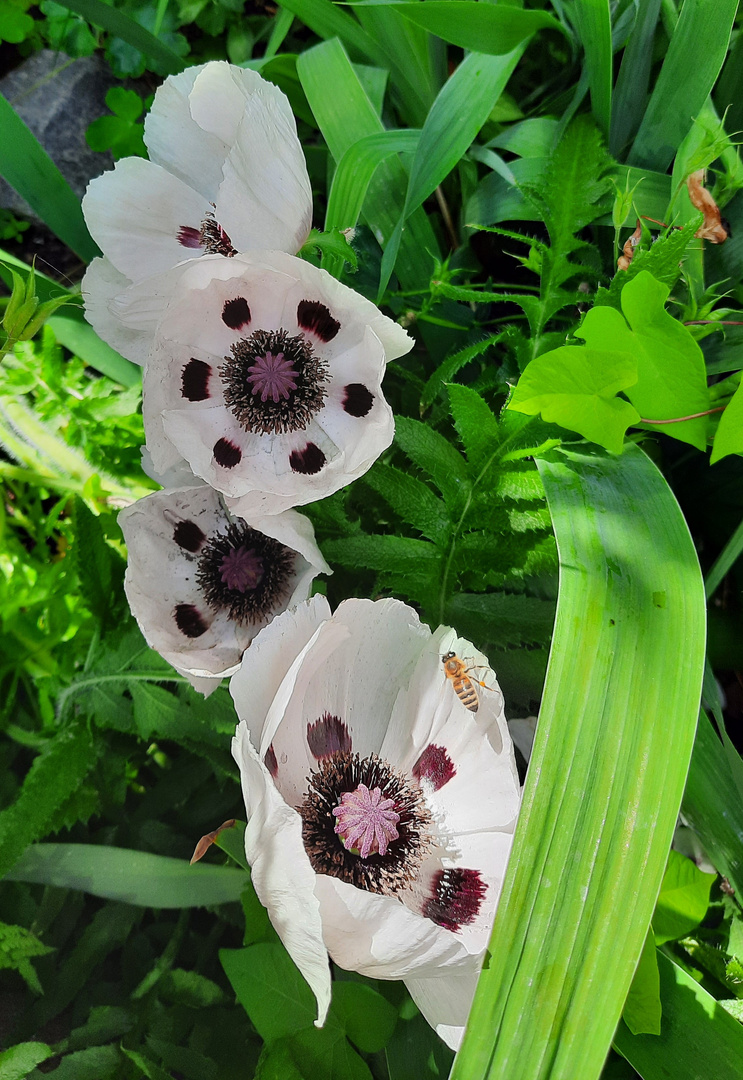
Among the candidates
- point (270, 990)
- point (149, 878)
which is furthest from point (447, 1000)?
point (149, 878)

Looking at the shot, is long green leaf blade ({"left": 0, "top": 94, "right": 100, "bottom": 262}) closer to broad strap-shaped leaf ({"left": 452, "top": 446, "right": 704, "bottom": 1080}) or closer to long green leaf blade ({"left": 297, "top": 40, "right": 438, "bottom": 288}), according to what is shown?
long green leaf blade ({"left": 297, "top": 40, "right": 438, "bottom": 288})

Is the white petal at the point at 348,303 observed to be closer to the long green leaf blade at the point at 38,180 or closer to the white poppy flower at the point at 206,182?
the white poppy flower at the point at 206,182

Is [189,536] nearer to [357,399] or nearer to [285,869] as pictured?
[357,399]

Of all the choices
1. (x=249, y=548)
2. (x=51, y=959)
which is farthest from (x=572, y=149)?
(x=51, y=959)

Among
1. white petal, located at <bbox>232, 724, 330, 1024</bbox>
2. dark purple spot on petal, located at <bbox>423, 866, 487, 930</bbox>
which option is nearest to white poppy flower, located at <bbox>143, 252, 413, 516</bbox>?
white petal, located at <bbox>232, 724, 330, 1024</bbox>

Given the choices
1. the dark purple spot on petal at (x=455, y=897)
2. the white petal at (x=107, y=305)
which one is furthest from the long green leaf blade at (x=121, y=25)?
the dark purple spot on petal at (x=455, y=897)

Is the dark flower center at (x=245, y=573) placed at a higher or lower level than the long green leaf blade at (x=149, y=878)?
higher
